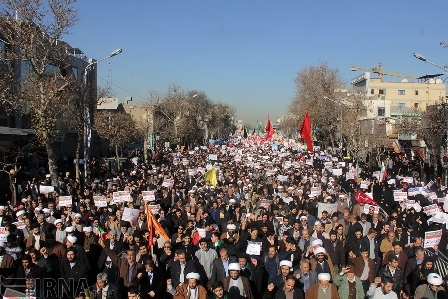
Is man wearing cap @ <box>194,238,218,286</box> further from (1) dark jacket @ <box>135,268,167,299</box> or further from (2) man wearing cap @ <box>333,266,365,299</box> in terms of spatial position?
(2) man wearing cap @ <box>333,266,365,299</box>

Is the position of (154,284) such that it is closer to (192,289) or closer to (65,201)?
(192,289)

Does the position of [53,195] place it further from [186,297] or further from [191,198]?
[186,297]

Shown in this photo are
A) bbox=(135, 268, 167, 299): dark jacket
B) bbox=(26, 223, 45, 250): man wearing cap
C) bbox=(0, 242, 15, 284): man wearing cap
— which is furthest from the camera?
bbox=(26, 223, 45, 250): man wearing cap

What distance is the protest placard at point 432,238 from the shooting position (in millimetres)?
10023

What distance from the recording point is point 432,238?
10.1 metres

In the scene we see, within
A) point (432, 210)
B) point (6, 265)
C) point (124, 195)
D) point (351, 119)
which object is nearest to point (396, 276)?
point (432, 210)

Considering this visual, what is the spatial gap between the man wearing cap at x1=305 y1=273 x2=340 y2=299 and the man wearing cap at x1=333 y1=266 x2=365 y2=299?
15.7 inches

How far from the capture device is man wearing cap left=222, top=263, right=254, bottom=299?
7305 millimetres

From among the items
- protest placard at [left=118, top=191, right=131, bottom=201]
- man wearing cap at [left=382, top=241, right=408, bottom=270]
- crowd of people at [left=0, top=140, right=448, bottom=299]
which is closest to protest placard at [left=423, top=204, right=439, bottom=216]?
crowd of people at [left=0, top=140, right=448, bottom=299]

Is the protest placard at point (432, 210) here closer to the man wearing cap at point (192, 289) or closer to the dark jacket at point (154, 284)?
the dark jacket at point (154, 284)

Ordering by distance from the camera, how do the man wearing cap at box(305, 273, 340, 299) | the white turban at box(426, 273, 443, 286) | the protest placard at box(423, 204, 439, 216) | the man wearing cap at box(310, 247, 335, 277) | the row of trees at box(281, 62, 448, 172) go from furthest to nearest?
the row of trees at box(281, 62, 448, 172) < the protest placard at box(423, 204, 439, 216) < the man wearing cap at box(310, 247, 335, 277) < the white turban at box(426, 273, 443, 286) < the man wearing cap at box(305, 273, 340, 299)

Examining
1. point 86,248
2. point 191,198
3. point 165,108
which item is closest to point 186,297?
point 86,248

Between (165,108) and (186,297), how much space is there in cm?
5290

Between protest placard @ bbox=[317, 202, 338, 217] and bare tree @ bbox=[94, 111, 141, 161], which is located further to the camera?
bare tree @ bbox=[94, 111, 141, 161]
